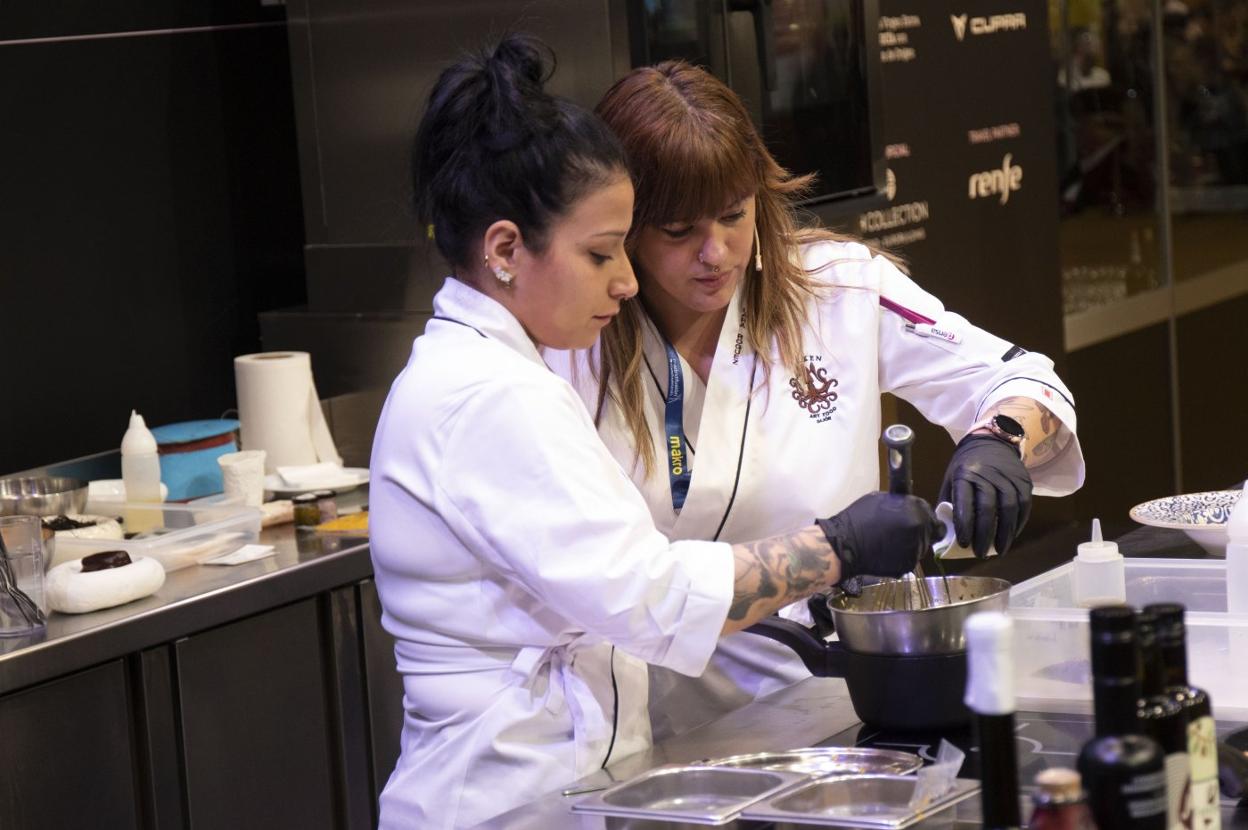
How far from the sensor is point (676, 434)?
7.13 ft

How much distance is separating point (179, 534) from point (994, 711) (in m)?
1.95

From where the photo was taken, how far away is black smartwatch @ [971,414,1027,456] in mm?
2027

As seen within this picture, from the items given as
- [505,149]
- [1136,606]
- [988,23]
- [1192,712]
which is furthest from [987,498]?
[988,23]

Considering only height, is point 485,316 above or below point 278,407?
above

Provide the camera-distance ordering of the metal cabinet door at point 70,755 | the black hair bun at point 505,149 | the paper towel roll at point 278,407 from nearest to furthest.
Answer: the black hair bun at point 505,149
the metal cabinet door at point 70,755
the paper towel roll at point 278,407

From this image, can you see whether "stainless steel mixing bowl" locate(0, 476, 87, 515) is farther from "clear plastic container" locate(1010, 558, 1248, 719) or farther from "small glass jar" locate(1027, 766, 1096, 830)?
"small glass jar" locate(1027, 766, 1096, 830)

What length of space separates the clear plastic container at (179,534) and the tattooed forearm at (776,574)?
1.32m

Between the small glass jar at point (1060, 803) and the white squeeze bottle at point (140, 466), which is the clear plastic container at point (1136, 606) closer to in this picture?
the small glass jar at point (1060, 803)

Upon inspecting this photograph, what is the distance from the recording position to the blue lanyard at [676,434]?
2.15 m

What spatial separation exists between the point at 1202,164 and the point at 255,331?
3675 millimetres

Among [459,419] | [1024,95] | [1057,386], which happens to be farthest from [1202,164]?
[459,419]

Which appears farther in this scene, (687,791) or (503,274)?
(503,274)

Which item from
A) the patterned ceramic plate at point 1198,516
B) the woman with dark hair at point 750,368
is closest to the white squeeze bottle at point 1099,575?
the woman with dark hair at point 750,368

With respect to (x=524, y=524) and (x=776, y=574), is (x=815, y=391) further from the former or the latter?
(x=524, y=524)
